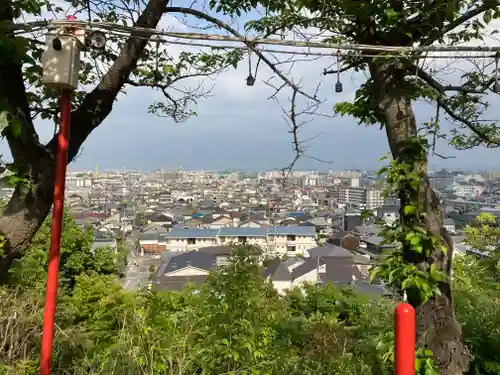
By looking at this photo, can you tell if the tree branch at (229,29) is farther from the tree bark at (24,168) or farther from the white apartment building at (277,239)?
the white apartment building at (277,239)

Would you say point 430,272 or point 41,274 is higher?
point 430,272

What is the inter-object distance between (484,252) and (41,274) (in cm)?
605

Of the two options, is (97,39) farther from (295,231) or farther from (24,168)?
(295,231)

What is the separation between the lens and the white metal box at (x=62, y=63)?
51.7 inches

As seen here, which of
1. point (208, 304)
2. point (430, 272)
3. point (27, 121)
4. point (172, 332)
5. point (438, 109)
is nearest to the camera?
point (27, 121)

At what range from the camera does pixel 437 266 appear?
82.0 inches

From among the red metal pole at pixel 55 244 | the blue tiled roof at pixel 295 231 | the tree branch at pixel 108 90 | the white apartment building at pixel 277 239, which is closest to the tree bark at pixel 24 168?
the tree branch at pixel 108 90

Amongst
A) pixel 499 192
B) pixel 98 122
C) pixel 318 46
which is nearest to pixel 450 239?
pixel 318 46

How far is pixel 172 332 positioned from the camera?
8.91 ft

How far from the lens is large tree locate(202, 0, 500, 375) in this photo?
1.96 m

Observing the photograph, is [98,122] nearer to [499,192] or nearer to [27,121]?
[27,121]

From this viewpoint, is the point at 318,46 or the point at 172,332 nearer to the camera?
the point at 318,46

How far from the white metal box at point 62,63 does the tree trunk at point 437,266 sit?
1474mm

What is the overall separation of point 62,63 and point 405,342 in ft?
3.99
